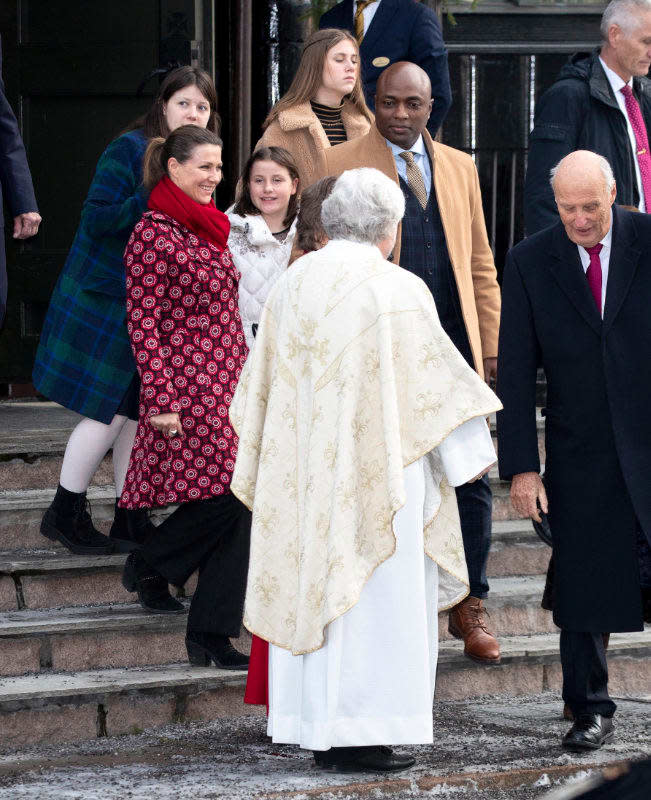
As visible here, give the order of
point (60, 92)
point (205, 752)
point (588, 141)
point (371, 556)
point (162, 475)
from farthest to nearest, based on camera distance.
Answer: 1. point (60, 92)
2. point (588, 141)
3. point (162, 475)
4. point (205, 752)
5. point (371, 556)

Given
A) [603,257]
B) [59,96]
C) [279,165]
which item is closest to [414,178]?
[279,165]

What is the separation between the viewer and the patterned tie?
5.44 metres

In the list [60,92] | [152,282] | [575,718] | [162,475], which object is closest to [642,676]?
[575,718]

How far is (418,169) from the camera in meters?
5.46

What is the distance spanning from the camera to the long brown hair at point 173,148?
16.9 ft

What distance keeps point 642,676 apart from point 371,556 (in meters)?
1.75

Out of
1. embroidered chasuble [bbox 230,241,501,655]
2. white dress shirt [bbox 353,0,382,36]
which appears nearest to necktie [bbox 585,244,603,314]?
embroidered chasuble [bbox 230,241,501,655]

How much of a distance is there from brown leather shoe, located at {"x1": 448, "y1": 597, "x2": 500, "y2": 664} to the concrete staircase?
62mm

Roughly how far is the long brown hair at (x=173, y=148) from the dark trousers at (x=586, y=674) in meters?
2.00

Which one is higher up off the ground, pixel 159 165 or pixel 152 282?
pixel 159 165

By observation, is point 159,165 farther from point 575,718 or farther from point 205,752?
point 575,718

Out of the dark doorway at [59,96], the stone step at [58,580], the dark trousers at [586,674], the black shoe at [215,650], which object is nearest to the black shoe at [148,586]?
the stone step at [58,580]

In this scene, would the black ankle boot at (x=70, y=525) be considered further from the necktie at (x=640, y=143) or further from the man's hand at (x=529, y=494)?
the necktie at (x=640, y=143)

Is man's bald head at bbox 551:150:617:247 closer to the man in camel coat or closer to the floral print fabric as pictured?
the man in camel coat
